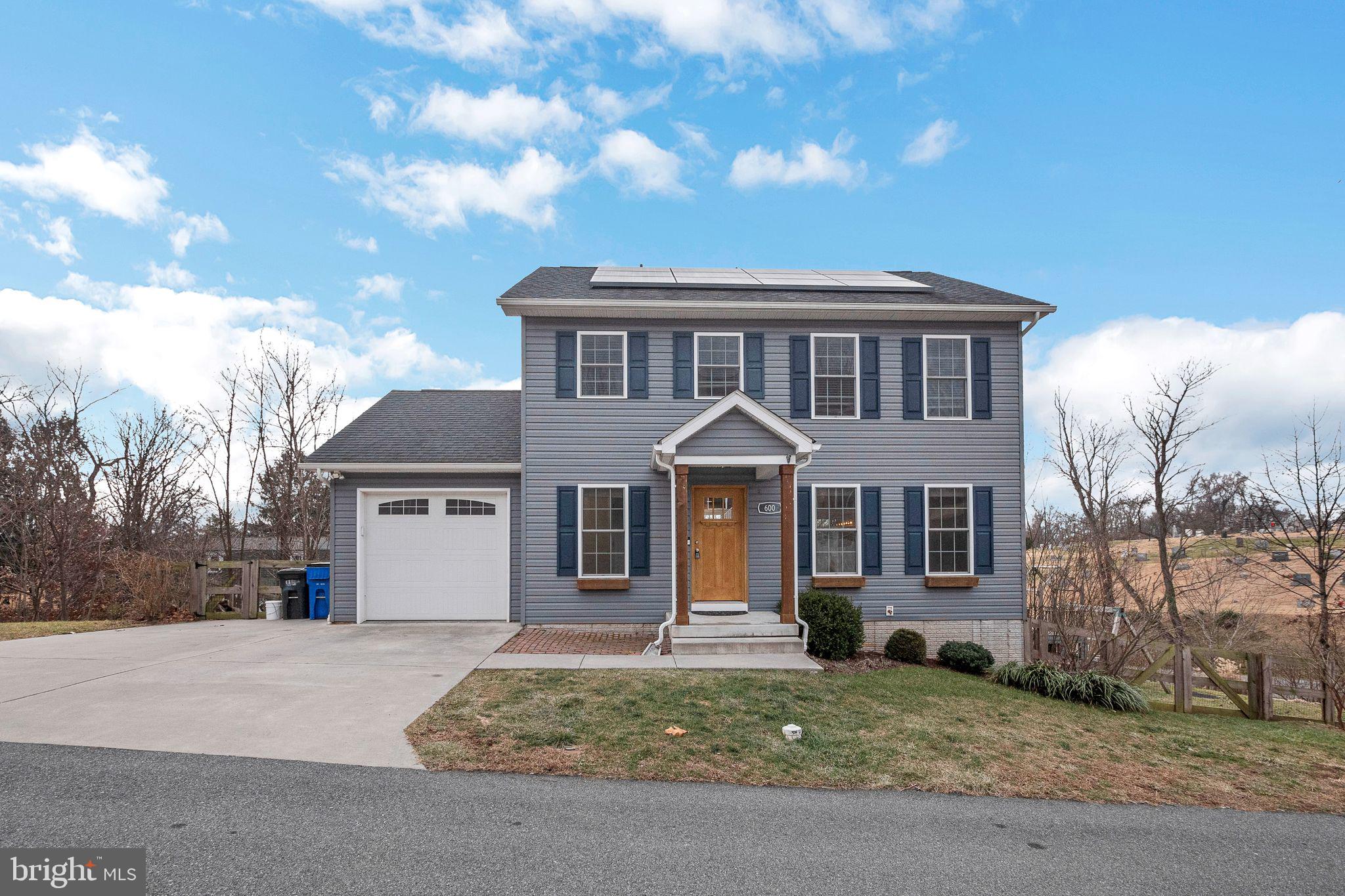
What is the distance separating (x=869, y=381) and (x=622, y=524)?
5103mm

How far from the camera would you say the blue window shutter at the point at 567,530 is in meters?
12.1

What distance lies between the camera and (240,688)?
24.6ft

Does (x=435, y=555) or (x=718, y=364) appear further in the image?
(x=435, y=555)

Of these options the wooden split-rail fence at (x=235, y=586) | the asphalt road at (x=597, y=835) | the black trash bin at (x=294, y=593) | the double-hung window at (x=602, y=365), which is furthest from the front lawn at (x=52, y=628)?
the double-hung window at (x=602, y=365)

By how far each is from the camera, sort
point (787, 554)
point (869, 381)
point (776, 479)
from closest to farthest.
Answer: point (787, 554) → point (776, 479) → point (869, 381)

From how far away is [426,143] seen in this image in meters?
14.8

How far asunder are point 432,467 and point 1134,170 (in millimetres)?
14450

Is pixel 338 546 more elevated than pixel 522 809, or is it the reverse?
pixel 338 546

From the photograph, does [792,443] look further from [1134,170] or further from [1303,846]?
[1134,170]

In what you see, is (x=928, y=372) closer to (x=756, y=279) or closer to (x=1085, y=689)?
(x=756, y=279)

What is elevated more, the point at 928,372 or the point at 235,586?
the point at 928,372

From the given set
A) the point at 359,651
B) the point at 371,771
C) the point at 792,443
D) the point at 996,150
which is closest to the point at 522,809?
the point at 371,771

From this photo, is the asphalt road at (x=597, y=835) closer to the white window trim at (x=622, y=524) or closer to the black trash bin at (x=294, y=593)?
the white window trim at (x=622, y=524)

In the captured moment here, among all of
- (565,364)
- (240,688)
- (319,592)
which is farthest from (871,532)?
(319,592)
